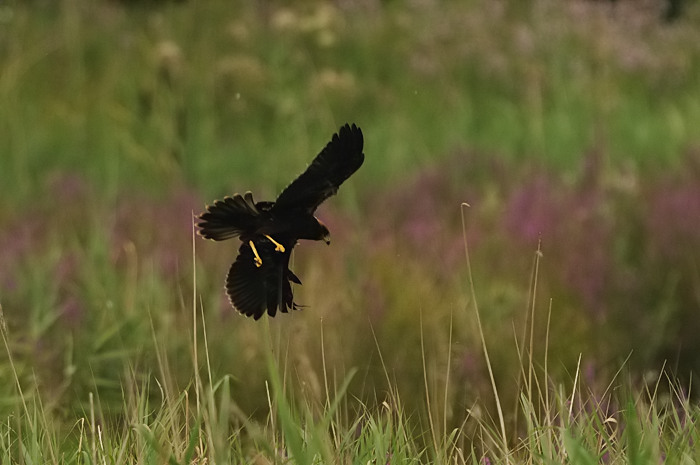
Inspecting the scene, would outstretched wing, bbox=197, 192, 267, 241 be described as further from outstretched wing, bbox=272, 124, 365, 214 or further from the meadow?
the meadow

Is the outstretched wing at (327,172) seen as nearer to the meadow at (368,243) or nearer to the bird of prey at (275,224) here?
the bird of prey at (275,224)

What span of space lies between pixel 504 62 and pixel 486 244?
348 cm

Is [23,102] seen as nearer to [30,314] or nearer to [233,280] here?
[30,314]

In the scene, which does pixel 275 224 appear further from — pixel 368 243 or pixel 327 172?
pixel 368 243

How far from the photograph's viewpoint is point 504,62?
21.5 ft

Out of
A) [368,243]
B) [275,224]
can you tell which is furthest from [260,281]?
[368,243]

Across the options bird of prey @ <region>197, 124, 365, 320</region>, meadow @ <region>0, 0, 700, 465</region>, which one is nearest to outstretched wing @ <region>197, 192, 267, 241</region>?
bird of prey @ <region>197, 124, 365, 320</region>

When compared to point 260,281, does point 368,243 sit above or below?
below

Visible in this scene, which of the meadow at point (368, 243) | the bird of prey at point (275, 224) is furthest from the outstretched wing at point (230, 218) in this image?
the meadow at point (368, 243)

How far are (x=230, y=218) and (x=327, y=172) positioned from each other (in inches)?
4.3

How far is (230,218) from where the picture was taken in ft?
3.70

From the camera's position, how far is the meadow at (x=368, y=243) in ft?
5.46

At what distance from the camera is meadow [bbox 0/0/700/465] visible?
1.66 meters

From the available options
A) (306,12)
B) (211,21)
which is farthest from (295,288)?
(211,21)
